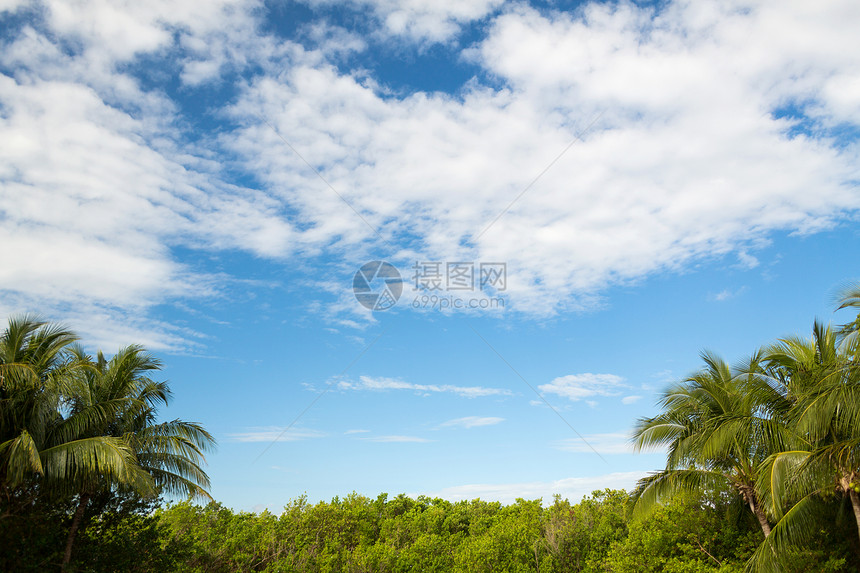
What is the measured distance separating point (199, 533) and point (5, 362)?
436 inches

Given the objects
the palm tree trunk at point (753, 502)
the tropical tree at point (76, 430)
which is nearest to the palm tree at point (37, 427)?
the tropical tree at point (76, 430)

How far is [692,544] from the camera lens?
16875 mm

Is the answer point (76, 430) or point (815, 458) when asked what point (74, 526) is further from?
point (815, 458)

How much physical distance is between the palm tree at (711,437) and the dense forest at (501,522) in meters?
0.05

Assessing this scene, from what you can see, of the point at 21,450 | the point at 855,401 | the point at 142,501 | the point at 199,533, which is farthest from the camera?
the point at 199,533

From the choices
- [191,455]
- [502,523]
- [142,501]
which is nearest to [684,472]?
[502,523]

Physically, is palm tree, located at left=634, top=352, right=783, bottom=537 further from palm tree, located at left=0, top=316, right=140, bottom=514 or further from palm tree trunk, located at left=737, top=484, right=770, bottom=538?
palm tree, located at left=0, top=316, right=140, bottom=514

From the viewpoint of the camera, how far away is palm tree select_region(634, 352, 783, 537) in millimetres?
13305

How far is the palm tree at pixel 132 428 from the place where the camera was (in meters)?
12.3

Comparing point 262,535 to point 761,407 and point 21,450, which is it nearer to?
point 21,450

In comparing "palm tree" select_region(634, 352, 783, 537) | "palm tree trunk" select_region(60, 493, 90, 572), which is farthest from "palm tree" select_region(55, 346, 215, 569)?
"palm tree" select_region(634, 352, 783, 537)

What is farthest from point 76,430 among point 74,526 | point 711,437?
point 711,437

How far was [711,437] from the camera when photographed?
1341 cm

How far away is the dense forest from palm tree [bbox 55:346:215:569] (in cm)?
4
